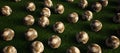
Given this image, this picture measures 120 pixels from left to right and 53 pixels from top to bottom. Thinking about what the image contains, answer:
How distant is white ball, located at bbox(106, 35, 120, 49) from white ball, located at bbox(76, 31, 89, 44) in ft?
0.38

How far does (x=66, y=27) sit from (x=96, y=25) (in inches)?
6.9

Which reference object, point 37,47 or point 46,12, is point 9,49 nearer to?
point 37,47

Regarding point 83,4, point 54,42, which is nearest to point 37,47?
point 54,42

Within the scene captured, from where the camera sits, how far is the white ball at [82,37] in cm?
127

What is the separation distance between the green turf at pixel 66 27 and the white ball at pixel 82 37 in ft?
0.07

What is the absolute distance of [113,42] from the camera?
124 cm

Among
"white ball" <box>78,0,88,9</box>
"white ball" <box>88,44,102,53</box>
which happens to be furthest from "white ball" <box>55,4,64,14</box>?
"white ball" <box>88,44,102,53</box>

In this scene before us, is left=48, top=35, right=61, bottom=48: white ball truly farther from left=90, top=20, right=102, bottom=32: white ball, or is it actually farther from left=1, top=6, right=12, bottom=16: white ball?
left=1, top=6, right=12, bottom=16: white ball

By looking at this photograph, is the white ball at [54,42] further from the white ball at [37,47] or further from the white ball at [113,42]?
the white ball at [113,42]

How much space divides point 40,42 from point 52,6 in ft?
1.16

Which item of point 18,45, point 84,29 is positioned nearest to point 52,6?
point 84,29

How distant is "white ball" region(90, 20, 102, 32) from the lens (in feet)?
4.43

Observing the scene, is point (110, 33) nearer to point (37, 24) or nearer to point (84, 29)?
point (84, 29)

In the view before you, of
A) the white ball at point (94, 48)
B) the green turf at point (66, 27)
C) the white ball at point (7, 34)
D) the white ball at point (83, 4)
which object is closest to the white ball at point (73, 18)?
the green turf at point (66, 27)
